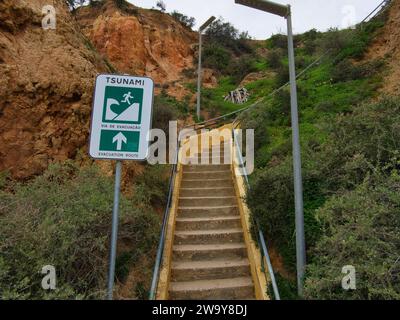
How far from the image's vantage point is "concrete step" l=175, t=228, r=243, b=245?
575 centimetres

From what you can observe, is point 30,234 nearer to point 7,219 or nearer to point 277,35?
point 7,219

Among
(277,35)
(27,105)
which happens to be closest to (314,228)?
(27,105)

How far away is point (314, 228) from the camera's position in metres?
4.48

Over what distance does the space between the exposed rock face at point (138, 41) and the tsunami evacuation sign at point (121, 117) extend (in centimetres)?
1972

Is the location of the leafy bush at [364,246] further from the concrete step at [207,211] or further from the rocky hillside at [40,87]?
the rocky hillside at [40,87]

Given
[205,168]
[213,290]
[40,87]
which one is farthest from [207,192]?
[40,87]

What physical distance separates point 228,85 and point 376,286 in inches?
903

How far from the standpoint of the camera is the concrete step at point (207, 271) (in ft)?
16.3

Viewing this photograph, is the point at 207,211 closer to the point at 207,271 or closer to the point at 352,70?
the point at 207,271

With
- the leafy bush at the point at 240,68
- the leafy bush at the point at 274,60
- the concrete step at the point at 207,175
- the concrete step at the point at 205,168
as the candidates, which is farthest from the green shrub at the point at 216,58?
the concrete step at the point at 207,175

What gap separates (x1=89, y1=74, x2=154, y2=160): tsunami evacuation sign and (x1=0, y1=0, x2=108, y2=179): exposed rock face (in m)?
3.20

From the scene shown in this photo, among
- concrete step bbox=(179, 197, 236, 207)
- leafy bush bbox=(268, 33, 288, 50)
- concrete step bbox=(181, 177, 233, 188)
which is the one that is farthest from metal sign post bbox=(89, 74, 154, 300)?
leafy bush bbox=(268, 33, 288, 50)

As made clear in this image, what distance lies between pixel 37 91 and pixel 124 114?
12.4 ft

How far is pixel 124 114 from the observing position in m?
2.40
